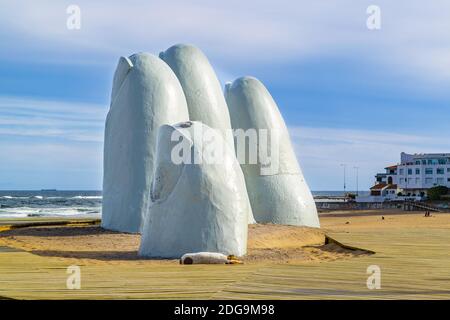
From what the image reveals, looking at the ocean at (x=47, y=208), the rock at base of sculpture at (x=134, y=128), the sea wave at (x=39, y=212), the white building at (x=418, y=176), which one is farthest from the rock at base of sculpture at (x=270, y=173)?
the white building at (x=418, y=176)

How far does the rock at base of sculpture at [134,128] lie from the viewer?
17781 millimetres

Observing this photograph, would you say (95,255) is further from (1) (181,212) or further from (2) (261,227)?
(2) (261,227)

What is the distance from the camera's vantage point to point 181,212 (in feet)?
41.8

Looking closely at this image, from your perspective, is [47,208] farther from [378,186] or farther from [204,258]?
[204,258]

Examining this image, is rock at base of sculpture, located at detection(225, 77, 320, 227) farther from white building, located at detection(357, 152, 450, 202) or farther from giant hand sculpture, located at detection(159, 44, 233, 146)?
white building, located at detection(357, 152, 450, 202)

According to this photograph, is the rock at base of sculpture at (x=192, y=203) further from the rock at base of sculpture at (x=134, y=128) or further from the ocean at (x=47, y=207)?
the ocean at (x=47, y=207)

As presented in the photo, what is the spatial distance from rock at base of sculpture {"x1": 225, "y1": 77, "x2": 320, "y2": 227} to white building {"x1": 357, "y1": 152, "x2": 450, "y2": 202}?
52604 millimetres

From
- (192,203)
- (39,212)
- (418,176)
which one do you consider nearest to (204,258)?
(192,203)

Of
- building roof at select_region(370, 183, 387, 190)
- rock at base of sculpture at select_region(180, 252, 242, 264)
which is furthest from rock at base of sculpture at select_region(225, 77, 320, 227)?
building roof at select_region(370, 183, 387, 190)

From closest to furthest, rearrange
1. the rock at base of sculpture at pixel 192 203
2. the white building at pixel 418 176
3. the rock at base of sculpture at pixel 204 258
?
the rock at base of sculpture at pixel 204 258
the rock at base of sculpture at pixel 192 203
the white building at pixel 418 176

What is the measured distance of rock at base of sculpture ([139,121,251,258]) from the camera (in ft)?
41.7

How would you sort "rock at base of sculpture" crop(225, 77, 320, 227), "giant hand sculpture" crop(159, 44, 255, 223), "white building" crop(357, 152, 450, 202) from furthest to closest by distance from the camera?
"white building" crop(357, 152, 450, 202) → "rock at base of sculpture" crop(225, 77, 320, 227) → "giant hand sculpture" crop(159, 44, 255, 223)

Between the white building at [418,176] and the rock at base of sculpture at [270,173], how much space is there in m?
52.6

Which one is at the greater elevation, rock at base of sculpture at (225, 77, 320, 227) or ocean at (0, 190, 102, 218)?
rock at base of sculpture at (225, 77, 320, 227)
